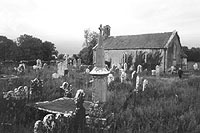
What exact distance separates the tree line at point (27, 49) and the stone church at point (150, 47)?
1048 cm

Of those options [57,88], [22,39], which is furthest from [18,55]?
[57,88]

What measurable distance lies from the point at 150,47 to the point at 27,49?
19.6 meters

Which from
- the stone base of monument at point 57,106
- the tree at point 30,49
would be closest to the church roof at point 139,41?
the tree at point 30,49

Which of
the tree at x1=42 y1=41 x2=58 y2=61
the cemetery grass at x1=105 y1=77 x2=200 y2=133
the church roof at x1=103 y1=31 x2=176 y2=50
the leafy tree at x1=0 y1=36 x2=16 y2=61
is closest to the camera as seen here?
the cemetery grass at x1=105 y1=77 x2=200 y2=133

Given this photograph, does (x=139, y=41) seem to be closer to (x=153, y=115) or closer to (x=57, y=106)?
(x=153, y=115)

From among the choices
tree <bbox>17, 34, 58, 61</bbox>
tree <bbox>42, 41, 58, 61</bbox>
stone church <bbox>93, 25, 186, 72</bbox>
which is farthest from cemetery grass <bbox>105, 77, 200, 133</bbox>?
tree <bbox>42, 41, 58, 61</bbox>

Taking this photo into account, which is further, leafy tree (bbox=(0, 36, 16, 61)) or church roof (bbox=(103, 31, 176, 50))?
leafy tree (bbox=(0, 36, 16, 61))

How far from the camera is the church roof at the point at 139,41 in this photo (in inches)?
1201

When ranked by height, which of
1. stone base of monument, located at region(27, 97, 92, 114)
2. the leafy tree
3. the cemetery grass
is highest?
the leafy tree

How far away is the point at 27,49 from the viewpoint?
35.7 m

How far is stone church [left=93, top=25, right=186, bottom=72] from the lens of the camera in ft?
97.9

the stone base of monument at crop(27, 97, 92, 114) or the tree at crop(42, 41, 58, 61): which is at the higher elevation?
the tree at crop(42, 41, 58, 61)

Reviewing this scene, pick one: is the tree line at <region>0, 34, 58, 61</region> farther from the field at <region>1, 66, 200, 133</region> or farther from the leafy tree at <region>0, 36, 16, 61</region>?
the field at <region>1, 66, 200, 133</region>

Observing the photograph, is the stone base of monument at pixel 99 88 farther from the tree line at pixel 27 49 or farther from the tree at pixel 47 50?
the tree at pixel 47 50
